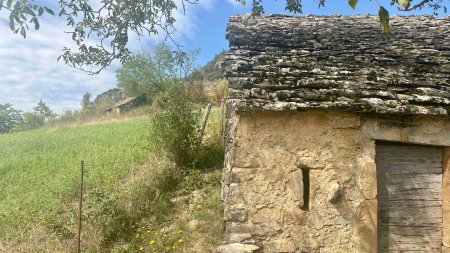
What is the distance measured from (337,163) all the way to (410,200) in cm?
122

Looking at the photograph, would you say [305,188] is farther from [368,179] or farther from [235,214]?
[235,214]

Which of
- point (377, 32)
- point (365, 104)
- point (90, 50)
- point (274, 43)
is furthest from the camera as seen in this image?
point (377, 32)

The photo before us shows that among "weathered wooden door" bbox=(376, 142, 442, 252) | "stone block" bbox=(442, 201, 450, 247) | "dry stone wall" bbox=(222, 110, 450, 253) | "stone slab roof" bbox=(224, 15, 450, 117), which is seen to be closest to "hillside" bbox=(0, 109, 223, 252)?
→ "dry stone wall" bbox=(222, 110, 450, 253)

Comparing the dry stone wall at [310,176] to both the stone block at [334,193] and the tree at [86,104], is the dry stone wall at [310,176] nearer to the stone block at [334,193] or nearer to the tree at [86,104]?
the stone block at [334,193]

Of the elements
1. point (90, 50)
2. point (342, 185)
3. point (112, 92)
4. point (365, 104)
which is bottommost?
point (342, 185)

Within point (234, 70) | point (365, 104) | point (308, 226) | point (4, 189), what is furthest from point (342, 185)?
point (4, 189)

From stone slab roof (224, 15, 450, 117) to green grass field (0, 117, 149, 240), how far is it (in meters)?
4.58

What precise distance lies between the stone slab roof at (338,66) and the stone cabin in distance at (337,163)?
2 cm

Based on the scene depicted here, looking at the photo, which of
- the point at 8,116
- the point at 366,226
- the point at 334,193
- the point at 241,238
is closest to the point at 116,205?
the point at 241,238

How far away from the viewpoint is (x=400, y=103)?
184 inches

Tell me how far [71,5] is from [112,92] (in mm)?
37648

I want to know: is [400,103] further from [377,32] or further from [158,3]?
[158,3]

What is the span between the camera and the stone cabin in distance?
15.4ft

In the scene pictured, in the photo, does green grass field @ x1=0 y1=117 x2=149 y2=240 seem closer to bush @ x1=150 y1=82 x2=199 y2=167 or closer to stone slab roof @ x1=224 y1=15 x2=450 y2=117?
bush @ x1=150 y1=82 x2=199 y2=167
